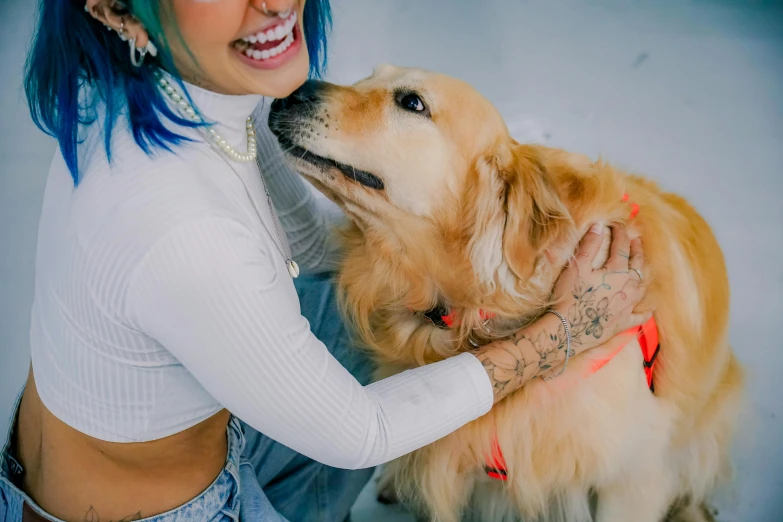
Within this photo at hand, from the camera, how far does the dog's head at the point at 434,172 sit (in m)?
1.09

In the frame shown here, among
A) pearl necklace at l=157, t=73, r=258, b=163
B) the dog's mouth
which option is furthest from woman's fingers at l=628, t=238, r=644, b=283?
pearl necklace at l=157, t=73, r=258, b=163

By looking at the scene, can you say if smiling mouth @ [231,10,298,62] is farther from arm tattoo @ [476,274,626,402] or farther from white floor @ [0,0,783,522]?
white floor @ [0,0,783,522]

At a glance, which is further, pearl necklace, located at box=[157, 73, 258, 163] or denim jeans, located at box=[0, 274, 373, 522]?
denim jeans, located at box=[0, 274, 373, 522]

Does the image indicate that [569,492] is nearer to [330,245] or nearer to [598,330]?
[598,330]

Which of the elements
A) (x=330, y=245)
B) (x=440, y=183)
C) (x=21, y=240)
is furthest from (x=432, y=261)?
(x=21, y=240)

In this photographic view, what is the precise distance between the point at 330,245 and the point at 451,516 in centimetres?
61

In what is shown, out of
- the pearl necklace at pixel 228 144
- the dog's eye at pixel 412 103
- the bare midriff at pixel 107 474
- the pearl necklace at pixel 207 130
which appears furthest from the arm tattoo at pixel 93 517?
the dog's eye at pixel 412 103

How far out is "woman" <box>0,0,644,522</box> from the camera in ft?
2.57

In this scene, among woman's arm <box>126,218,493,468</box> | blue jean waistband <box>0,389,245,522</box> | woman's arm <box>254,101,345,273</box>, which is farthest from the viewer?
woman's arm <box>254,101,345,273</box>

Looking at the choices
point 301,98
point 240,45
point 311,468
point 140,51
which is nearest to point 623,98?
point 301,98

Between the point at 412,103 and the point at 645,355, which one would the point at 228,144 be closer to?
the point at 412,103

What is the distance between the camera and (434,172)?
1130mm

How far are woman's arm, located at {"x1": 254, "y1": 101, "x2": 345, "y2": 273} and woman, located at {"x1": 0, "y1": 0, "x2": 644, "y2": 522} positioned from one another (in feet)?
0.83

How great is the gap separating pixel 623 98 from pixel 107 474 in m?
2.14
